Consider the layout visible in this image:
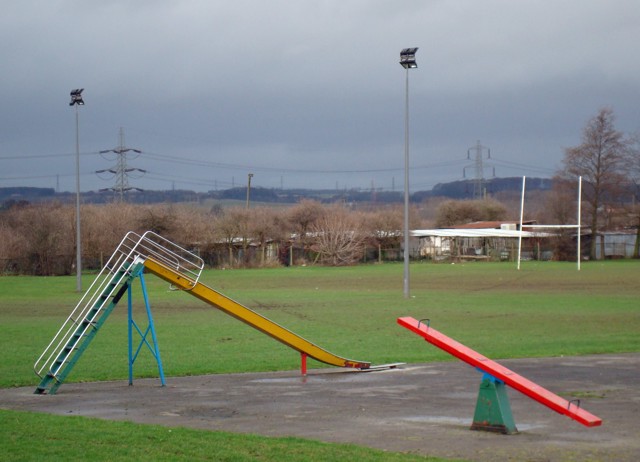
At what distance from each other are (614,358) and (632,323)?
10218mm

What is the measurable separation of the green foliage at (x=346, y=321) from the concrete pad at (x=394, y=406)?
6.88 feet

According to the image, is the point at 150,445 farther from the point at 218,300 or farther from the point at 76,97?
the point at 76,97

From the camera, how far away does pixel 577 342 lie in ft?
81.5

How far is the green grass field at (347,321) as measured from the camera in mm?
21984

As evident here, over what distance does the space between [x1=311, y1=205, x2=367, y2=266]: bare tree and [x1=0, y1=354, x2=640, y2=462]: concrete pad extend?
7066 centimetres

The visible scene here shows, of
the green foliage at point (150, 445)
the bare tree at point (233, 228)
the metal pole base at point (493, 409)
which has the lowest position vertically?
the green foliage at point (150, 445)

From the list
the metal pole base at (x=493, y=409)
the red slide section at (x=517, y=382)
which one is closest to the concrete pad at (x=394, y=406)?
the metal pole base at (x=493, y=409)

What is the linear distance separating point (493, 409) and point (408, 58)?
1276 inches

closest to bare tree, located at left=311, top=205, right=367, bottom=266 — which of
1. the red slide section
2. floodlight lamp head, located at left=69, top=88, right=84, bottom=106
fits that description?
floodlight lamp head, located at left=69, top=88, right=84, bottom=106

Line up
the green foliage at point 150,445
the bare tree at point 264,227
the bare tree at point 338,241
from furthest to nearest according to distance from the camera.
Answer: the bare tree at point 264,227, the bare tree at point 338,241, the green foliage at point 150,445

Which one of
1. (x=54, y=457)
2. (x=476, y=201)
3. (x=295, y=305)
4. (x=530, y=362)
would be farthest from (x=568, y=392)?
(x=476, y=201)

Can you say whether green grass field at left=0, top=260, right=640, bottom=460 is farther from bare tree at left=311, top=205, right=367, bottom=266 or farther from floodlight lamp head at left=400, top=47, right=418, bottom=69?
bare tree at left=311, top=205, right=367, bottom=266

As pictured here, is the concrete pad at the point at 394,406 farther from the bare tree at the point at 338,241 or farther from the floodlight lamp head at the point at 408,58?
the bare tree at the point at 338,241

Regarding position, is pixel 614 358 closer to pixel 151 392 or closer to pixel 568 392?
pixel 568 392
